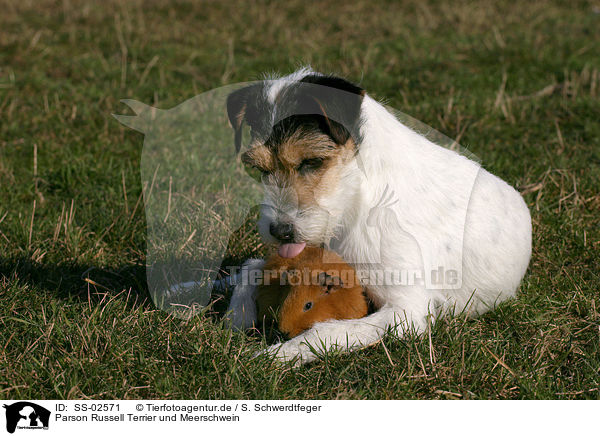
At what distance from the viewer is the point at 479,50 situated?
11.2 metres

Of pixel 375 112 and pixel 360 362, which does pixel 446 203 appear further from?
pixel 360 362

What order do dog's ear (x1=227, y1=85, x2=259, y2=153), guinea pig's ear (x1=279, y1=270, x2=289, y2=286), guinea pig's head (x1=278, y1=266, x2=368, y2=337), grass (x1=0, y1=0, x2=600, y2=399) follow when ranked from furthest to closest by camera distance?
dog's ear (x1=227, y1=85, x2=259, y2=153) → guinea pig's ear (x1=279, y1=270, x2=289, y2=286) → guinea pig's head (x1=278, y1=266, x2=368, y2=337) → grass (x1=0, y1=0, x2=600, y2=399)

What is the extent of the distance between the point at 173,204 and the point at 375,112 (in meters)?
3.10

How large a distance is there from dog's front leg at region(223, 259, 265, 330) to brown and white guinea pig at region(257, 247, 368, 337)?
0.29 m

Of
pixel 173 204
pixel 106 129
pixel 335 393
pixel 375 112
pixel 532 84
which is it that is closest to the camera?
pixel 335 393

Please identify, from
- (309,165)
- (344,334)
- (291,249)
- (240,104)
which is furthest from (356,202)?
(240,104)

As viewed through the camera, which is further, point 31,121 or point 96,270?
point 31,121

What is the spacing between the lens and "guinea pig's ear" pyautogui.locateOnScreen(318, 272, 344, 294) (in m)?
4.23

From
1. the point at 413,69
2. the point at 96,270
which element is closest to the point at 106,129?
the point at 96,270

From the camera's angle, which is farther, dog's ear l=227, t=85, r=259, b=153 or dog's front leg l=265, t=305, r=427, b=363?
dog's ear l=227, t=85, r=259, b=153

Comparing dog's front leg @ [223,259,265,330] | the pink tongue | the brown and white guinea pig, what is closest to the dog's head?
the pink tongue
